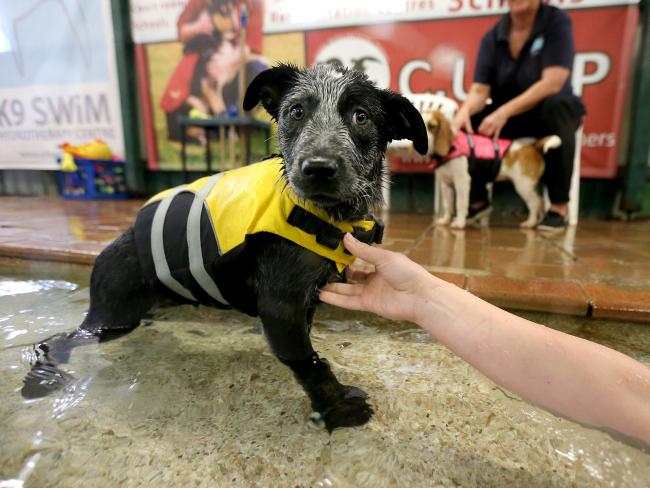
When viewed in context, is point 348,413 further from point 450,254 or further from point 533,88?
point 533,88

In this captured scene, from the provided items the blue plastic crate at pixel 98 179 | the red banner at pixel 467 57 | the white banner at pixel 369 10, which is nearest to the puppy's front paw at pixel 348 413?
the red banner at pixel 467 57

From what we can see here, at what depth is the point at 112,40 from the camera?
5543mm

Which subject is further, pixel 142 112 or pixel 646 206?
pixel 142 112

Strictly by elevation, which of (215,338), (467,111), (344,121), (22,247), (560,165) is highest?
(467,111)

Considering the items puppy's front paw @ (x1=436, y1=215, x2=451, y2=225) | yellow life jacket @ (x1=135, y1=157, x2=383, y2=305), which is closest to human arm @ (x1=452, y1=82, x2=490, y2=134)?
puppy's front paw @ (x1=436, y1=215, x2=451, y2=225)

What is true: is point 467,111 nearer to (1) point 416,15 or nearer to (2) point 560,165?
(2) point 560,165

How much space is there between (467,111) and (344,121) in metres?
2.94

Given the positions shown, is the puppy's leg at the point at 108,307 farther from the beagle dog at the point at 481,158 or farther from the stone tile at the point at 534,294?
the beagle dog at the point at 481,158

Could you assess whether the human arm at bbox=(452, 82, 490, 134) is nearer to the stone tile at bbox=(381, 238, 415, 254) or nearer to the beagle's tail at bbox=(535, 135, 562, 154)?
the beagle's tail at bbox=(535, 135, 562, 154)

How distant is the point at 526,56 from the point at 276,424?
3717 millimetres

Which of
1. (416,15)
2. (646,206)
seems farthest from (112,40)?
(646,206)

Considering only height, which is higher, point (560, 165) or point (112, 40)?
point (112, 40)

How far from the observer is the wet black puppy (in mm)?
1157

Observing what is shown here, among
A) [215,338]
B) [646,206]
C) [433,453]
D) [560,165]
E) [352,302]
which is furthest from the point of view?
[646,206]
